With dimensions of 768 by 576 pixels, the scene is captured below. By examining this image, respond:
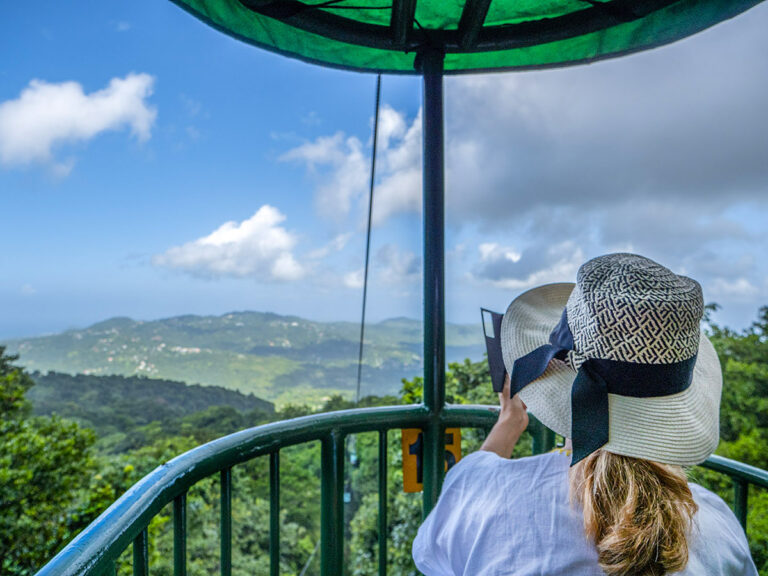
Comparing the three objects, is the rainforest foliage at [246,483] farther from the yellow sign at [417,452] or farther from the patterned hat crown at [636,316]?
the patterned hat crown at [636,316]

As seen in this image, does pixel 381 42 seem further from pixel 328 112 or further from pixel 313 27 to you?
pixel 328 112

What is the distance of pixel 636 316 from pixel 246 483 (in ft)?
30.8

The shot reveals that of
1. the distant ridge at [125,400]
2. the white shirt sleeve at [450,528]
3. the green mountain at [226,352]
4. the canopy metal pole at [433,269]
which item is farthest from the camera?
the green mountain at [226,352]

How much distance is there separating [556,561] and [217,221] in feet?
62.3

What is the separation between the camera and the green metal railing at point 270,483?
2.24 feet

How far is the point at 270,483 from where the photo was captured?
4.16 ft

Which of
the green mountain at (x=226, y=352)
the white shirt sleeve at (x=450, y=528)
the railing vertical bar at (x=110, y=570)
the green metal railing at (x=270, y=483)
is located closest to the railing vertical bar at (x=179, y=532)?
the green metal railing at (x=270, y=483)

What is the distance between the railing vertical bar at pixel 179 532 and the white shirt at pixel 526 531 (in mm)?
436

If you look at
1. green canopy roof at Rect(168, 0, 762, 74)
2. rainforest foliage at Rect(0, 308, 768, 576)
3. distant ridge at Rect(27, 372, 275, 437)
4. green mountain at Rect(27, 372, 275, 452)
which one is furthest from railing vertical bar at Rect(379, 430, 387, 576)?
distant ridge at Rect(27, 372, 275, 437)

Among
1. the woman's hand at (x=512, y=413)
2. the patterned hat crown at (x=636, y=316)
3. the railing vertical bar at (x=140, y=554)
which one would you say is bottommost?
the railing vertical bar at (x=140, y=554)

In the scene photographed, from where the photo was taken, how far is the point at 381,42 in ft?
5.16

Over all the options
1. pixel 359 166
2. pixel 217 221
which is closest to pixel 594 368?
pixel 359 166

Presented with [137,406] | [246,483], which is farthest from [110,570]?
[137,406]

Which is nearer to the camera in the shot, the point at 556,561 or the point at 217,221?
the point at 556,561
